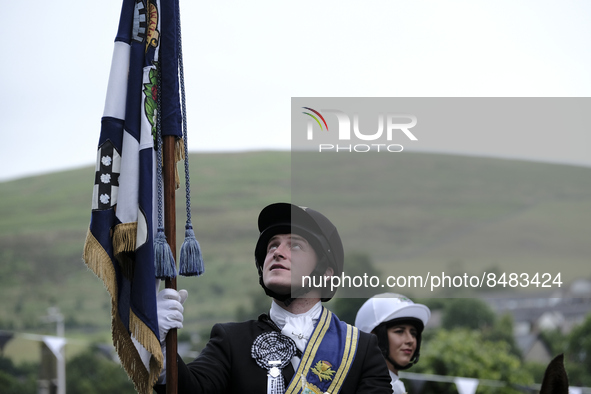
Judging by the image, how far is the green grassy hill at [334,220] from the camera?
8812 centimetres

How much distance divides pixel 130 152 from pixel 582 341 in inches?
2281

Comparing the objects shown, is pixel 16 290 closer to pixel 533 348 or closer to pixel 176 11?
pixel 533 348

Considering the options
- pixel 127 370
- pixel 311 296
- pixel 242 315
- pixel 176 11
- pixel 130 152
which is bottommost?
pixel 127 370

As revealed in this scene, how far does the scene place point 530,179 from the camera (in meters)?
106

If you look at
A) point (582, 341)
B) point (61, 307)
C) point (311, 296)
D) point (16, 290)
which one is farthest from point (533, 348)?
point (311, 296)

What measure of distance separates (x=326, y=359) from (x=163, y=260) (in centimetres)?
90

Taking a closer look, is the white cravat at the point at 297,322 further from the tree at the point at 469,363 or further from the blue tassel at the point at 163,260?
the tree at the point at 469,363

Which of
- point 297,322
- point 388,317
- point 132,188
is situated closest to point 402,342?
point 388,317

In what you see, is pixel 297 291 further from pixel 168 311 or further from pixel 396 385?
pixel 396 385

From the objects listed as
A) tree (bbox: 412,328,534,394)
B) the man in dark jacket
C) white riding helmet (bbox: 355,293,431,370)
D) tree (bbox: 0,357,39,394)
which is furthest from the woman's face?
tree (bbox: 0,357,39,394)

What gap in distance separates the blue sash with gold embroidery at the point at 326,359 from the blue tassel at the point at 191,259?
662 mm

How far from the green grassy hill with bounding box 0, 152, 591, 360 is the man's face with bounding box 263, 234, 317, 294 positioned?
74834mm

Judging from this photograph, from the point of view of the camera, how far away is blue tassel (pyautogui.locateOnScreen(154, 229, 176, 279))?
341 centimetres

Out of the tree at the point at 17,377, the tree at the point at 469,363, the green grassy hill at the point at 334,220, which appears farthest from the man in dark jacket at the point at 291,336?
the green grassy hill at the point at 334,220
